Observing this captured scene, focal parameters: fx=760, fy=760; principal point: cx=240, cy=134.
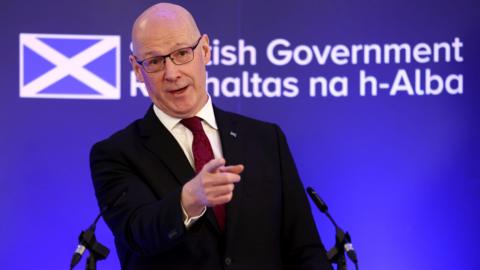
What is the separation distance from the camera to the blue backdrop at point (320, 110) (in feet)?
14.0

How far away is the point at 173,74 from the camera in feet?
7.71

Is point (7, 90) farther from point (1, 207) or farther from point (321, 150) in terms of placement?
point (321, 150)

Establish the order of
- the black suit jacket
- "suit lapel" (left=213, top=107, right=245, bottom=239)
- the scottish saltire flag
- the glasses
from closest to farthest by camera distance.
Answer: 1. the black suit jacket
2. "suit lapel" (left=213, top=107, right=245, bottom=239)
3. the glasses
4. the scottish saltire flag

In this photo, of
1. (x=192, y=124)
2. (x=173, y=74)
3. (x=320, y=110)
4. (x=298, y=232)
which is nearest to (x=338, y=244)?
(x=298, y=232)

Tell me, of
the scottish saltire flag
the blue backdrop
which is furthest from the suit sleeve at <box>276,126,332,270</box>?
the scottish saltire flag

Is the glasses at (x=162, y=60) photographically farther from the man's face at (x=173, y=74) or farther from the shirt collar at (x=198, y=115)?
the shirt collar at (x=198, y=115)

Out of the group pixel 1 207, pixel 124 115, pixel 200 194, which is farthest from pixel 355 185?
pixel 200 194

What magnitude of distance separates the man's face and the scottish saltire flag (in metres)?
1.85

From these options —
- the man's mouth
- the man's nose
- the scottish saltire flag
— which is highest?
the scottish saltire flag

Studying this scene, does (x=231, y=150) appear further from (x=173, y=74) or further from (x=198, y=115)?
(x=173, y=74)

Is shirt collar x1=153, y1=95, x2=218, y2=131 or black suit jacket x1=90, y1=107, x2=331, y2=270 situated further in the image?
shirt collar x1=153, y1=95, x2=218, y2=131

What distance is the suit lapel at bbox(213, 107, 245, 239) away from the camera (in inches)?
88.7

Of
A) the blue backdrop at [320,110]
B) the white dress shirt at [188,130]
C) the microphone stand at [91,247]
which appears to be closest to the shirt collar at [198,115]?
the white dress shirt at [188,130]

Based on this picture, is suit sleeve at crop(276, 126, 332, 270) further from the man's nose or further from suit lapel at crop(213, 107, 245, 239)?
the man's nose
